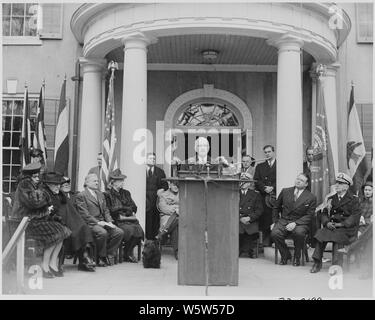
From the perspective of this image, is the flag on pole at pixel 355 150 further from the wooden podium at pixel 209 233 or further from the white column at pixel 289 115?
the wooden podium at pixel 209 233

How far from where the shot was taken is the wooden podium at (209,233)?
20.6 ft

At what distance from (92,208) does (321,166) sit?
364cm

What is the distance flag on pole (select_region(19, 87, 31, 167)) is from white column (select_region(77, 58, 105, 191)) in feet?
3.25

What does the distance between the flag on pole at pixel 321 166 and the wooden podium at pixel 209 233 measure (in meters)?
3.09

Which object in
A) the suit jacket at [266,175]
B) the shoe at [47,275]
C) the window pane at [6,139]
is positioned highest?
the window pane at [6,139]

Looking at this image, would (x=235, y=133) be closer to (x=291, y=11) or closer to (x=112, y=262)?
(x=291, y=11)

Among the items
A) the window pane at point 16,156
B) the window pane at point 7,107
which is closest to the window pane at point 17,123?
the window pane at point 7,107

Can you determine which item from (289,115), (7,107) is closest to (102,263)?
(289,115)

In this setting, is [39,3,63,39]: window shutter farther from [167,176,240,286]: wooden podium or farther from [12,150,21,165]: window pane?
[167,176,240,286]: wooden podium

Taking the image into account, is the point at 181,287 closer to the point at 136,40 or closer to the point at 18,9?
the point at 136,40

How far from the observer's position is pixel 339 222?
7.74 m

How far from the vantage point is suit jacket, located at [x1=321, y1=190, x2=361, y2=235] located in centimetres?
761

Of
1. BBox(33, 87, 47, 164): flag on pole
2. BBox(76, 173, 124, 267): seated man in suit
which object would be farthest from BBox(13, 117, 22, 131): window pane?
BBox(76, 173, 124, 267): seated man in suit
